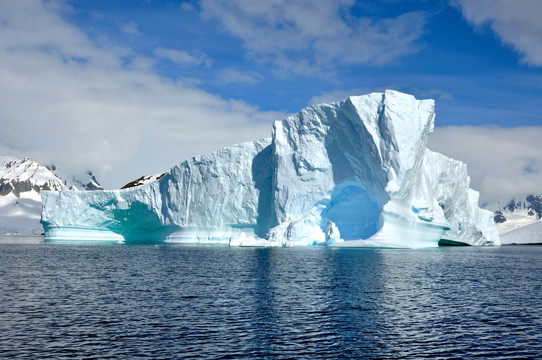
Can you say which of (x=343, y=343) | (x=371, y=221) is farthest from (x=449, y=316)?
(x=371, y=221)

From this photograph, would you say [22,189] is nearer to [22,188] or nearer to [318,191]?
[22,188]

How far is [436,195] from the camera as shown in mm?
43469

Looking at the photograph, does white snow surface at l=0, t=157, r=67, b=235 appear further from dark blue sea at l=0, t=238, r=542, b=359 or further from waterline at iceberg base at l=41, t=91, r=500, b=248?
dark blue sea at l=0, t=238, r=542, b=359

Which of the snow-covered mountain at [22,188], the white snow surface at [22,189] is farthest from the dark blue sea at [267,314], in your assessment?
the snow-covered mountain at [22,188]

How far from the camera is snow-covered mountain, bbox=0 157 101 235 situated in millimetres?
141375

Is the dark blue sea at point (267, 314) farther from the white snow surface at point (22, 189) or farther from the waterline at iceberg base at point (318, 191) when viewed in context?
the white snow surface at point (22, 189)

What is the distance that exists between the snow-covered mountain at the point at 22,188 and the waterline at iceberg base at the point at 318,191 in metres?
93.5

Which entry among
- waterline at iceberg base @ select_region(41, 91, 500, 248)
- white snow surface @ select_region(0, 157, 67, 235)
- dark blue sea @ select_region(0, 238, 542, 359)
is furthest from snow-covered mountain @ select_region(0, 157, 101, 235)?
dark blue sea @ select_region(0, 238, 542, 359)

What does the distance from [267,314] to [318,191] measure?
2722 cm

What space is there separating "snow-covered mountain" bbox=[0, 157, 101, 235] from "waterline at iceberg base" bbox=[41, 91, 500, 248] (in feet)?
307

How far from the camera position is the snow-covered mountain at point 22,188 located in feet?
464

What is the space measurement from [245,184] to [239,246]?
19.3 ft

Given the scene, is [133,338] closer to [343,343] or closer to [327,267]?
[343,343]

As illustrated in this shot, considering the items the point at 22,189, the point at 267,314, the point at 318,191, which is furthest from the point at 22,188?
the point at 267,314
